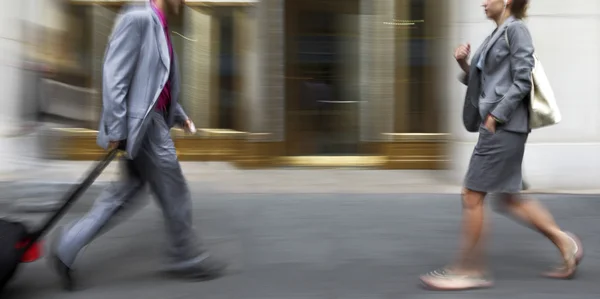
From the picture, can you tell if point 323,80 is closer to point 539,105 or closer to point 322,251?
point 322,251

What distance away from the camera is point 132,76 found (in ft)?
13.1

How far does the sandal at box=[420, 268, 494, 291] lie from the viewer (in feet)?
13.7

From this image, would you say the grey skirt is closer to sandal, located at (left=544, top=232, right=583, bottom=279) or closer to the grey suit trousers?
sandal, located at (left=544, top=232, right=583, bottom=279)

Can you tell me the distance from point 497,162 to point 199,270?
1.75 m

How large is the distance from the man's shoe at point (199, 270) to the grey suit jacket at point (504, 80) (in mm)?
1692

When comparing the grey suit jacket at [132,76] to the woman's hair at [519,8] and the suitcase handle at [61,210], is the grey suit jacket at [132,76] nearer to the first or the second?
the suitcase handle at [61,210]

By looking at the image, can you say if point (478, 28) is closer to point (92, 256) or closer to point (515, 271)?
point (515, 271)

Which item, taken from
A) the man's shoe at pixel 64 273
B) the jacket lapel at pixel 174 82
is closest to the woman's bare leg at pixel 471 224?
the jacket lapel at pixel 174 82

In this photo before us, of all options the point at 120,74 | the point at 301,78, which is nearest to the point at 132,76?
the point at 120,74

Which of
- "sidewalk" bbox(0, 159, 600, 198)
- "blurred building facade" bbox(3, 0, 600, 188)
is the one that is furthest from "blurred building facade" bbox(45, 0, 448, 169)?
"sidewalk" bbox(0, 159, 600, 198)

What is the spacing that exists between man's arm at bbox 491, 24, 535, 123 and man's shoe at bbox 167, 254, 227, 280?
1.79 m

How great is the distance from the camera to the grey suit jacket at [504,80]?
3.96m

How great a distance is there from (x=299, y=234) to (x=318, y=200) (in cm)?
121

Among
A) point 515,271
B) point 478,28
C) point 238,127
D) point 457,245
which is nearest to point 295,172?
point 238,127
